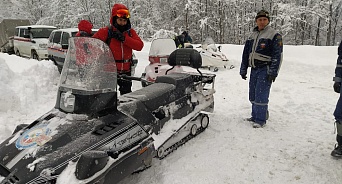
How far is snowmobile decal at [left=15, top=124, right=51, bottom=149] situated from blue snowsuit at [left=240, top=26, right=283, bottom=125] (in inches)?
133

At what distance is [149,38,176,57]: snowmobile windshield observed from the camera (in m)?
7.10

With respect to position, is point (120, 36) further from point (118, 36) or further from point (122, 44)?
point (122, 44)

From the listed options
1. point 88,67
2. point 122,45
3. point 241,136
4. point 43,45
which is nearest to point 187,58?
point 122,45

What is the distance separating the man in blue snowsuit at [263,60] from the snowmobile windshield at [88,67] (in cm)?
265

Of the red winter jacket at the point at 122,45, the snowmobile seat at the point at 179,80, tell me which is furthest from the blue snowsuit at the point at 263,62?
the red winter jacket at the point at 122,45

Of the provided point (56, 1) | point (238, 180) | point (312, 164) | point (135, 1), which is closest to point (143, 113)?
point (238, 180)

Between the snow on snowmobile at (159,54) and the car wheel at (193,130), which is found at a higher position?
the snow on snowmobile at (159,54)

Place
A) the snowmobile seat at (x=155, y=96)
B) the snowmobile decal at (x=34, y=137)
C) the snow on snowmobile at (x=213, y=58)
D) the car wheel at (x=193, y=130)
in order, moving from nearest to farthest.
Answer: the snowmobile decal at (x=34, y=137)
the snowmobile seat at (x=155, y=96)
the car wheel at (x=193, y=130)
the snow on snowmobile at (x=213, y=58)

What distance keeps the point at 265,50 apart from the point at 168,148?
7.58 feet

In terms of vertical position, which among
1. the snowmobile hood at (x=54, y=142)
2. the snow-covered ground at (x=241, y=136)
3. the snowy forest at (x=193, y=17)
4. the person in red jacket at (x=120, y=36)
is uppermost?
the snowy forest at (x=193, y=17)

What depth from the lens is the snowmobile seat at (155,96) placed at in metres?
3.41

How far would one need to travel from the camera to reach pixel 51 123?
2645 millimetres

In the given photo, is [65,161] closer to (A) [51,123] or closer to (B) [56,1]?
(A) [51,123]

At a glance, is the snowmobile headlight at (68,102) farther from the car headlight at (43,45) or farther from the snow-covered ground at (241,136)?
the car headlight at (43,45)
